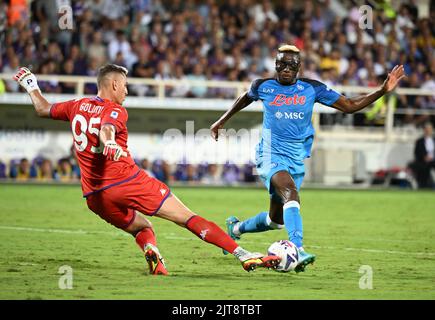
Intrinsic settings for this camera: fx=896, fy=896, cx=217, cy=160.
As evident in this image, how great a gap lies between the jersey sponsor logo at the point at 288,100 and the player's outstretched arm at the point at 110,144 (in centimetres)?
236

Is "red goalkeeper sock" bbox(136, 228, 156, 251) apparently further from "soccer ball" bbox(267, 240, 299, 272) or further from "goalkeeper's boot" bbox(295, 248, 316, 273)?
"goalkeeper's boot" bbox(295, 248, 316, 273)

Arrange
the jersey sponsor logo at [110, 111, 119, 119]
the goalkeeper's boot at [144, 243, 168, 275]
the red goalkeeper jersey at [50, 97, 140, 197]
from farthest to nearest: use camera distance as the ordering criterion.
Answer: the goalkeeper's boot at [144, 243, 168, 275], the red goalkeeper jersey at [50, 97, 140, 197], the jersey sponsor logo at [110, 111, 119, 119]

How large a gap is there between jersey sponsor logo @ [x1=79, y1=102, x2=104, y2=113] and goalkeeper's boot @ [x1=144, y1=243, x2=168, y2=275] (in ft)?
4.68

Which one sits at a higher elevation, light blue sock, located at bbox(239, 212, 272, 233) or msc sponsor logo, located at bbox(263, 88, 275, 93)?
msc sponsor logo, located at bbox(263, 88, 275, 93)

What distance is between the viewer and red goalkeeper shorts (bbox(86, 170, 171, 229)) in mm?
8555

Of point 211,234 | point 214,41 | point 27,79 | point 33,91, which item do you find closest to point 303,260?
point 211,234

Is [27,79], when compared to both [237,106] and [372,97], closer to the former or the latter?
[237,106]

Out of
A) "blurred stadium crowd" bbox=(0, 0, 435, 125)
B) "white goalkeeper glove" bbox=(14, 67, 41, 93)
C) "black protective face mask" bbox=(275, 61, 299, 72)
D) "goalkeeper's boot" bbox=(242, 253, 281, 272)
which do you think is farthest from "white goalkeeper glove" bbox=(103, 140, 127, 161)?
"blurred stadium crowd" bbox=(0, 0, 435, 125)

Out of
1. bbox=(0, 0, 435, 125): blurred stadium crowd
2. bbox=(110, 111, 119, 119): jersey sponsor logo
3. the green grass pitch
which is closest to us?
the green grass pitch

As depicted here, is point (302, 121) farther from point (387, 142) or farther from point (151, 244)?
point (387, 142)

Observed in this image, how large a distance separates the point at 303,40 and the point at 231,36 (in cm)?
222

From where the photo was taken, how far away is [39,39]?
2434 centimetres

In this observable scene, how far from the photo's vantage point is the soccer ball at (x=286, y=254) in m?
8.44

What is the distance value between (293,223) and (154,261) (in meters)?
1.47
